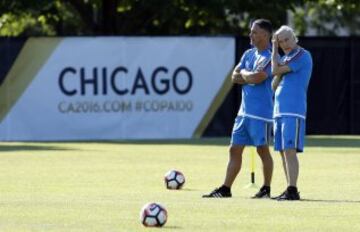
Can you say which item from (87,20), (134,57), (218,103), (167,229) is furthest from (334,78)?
(167,229)

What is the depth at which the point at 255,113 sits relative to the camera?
1556 centimetres

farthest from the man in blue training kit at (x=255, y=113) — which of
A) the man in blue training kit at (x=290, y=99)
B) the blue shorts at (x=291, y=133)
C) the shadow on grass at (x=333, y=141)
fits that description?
the shadow on grass at (x=333, y=141)

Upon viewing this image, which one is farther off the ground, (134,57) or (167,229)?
(134,57)

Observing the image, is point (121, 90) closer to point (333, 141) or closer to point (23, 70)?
point (23, 70)

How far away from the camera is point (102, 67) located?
98.7 ft

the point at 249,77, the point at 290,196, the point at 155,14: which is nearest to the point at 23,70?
the point at 155,14

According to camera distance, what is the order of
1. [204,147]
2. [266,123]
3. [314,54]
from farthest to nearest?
1. [314,54]
2. [204,147]
3. [266,123]

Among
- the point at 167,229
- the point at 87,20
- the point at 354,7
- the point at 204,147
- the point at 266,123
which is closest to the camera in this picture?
the point at 167,229

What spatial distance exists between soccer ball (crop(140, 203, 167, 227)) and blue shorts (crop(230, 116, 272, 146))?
11.9 feet

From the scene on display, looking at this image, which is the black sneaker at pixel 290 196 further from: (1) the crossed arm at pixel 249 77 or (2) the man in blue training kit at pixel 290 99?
(1) the crossed arm at pixel 249 77

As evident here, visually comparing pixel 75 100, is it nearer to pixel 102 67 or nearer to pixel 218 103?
pixel 102 67

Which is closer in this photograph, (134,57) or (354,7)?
(134,57)

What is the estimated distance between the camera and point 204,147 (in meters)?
26.8

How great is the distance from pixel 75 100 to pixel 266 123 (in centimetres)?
1457
